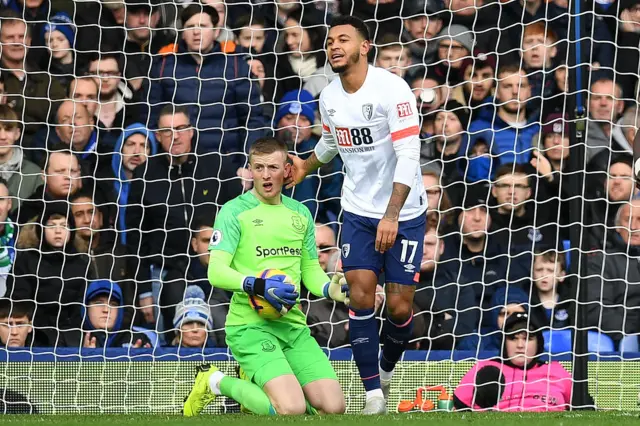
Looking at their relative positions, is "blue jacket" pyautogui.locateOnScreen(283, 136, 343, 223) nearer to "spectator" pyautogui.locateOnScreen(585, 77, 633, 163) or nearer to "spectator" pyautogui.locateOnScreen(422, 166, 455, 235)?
"spectator" pyautogui.locateOnScreen(422, 166, 455, 235)

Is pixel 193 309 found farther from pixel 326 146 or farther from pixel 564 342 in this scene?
pixel 564 342

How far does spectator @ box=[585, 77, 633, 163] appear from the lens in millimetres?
8164

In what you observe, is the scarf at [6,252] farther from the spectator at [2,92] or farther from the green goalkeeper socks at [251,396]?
the green goalkeeper socks at [251,396]

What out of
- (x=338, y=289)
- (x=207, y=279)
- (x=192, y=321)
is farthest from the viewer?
(x=207, y=279)

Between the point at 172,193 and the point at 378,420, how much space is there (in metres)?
3.46

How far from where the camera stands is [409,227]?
6.18 meters

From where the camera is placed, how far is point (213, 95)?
8.53 m

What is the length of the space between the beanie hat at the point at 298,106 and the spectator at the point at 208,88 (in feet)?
0.49

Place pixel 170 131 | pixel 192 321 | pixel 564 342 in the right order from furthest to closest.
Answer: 1. pixel 170 131
2. pixel 192 321
3. pixel 564 342

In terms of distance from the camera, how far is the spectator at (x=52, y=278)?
8000 millimetres

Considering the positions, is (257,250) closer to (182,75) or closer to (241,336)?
(241,336)

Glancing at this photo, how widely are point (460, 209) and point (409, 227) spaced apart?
2023mm

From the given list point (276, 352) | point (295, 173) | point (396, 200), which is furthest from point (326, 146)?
point (276, 352)

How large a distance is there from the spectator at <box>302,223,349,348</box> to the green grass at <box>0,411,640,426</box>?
2.24 metres
